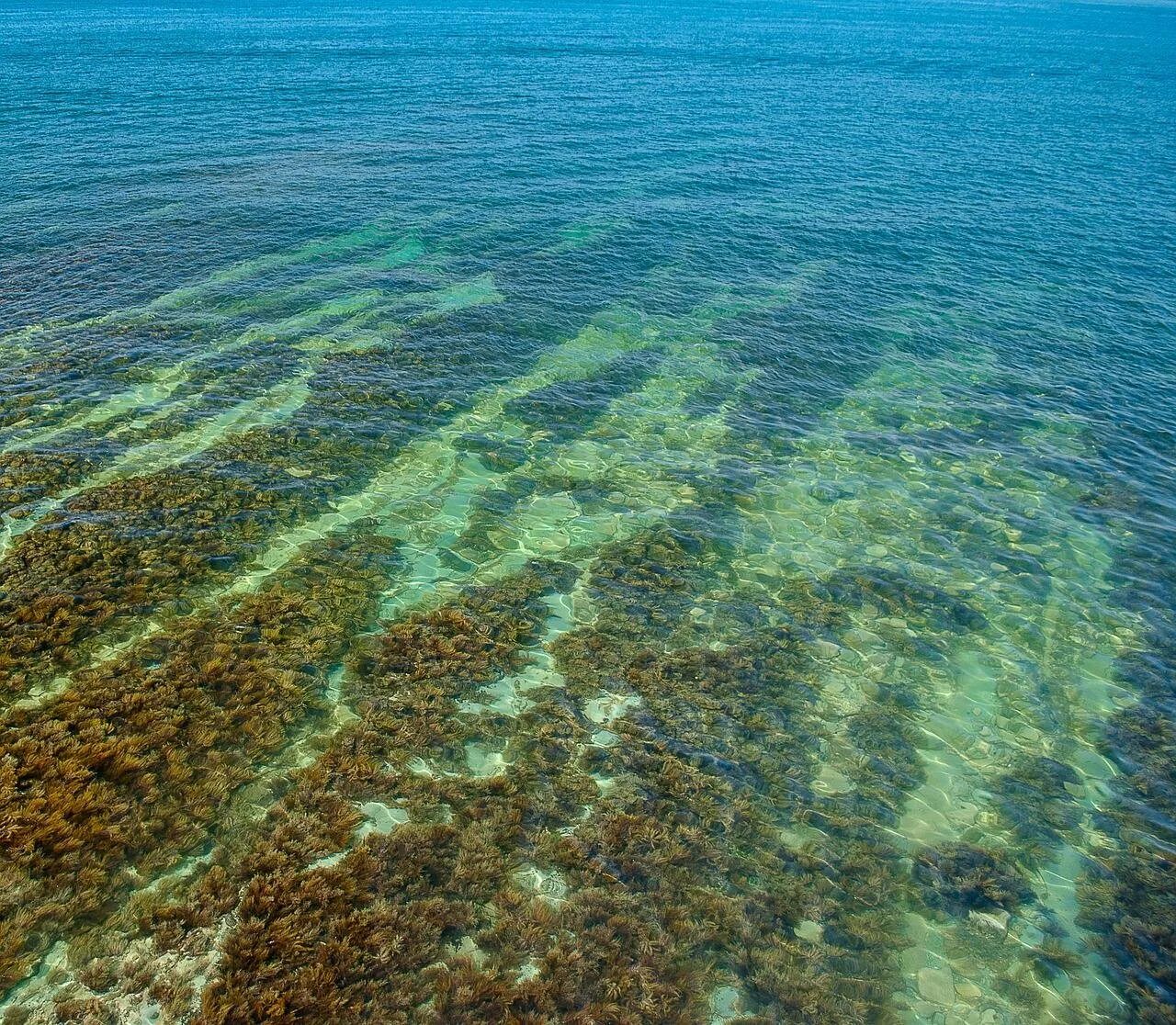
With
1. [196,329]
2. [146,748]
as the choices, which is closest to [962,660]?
[146,748]

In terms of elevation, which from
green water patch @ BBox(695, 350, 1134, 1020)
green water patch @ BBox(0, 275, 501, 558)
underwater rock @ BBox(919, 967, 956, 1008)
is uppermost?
green water patch @ BBox(0, 275, 501, 558)

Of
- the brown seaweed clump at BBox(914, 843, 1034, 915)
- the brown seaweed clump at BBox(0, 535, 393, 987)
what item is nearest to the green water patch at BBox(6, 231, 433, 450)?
the brown seaweed clump at BBox(0, 535, 393, 987)

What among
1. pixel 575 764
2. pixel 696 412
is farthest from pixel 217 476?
pixel 696 412

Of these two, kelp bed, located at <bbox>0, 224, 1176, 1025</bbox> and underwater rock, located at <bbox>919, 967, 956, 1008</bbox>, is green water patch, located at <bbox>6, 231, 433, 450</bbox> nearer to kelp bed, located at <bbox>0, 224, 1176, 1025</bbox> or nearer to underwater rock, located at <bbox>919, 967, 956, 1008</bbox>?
kelp bed, located at <bbox>0, 224, 1176, 1025</bbox>

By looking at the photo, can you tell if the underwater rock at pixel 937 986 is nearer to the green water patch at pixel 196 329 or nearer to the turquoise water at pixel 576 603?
the turquoise water at pixel 576 603

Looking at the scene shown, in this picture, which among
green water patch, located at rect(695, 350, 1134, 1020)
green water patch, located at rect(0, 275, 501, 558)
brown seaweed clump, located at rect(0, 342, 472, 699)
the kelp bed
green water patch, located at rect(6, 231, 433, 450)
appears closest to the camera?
the kelp bed

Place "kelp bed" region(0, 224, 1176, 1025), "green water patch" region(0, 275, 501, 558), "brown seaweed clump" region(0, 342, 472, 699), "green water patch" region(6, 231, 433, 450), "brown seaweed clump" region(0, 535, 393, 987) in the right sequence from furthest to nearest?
"green water patch" region(6, 231, 433, 450) < "green water patch" region(0, 275, 501, 558) < "brown seaweed clump" region(0, 342, 472, 699) < "kelp bed" region(0, 224, 1176, 1025) < "brown seaweed clump" region(0, 535, 393, 987)

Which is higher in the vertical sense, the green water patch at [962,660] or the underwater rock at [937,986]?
the underwater rock at [937,986]

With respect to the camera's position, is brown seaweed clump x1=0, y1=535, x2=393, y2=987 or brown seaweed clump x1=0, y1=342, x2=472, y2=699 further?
brown seaweed clump x1=0, y1=342, x2=472, y2=699

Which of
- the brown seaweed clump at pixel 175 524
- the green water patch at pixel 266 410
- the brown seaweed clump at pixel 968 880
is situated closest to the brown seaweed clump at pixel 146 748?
the brown seaweed clump at pixel 175 524
